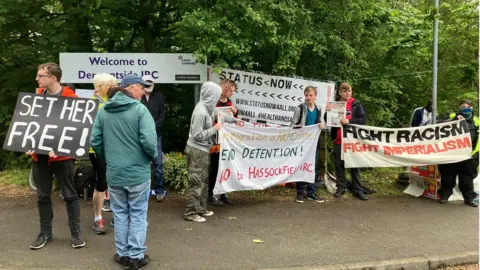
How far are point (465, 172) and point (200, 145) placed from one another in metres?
4.52

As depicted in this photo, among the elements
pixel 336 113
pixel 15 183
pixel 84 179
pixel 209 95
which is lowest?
pixel 15 183

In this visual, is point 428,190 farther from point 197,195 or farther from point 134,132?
point 134,132

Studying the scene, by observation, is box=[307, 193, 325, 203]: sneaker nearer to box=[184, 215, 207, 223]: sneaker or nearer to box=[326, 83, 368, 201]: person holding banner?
box=[326, 83, 368, 201]: person holding banner

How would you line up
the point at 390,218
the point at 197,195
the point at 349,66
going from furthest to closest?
the point at 349,66 < the point at 390,218 < the point at 197,195

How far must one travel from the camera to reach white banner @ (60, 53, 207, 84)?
7.12 meters

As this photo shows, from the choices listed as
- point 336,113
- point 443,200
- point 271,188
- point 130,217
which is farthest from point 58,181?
point 443,200

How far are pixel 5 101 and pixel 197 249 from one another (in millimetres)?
5742

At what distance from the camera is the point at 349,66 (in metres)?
8.11

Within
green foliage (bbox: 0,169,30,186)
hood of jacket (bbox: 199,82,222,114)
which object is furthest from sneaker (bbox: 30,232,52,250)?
green foliage (bbox: 0,169,30,186)

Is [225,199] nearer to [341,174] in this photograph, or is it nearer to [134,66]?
[341,174]

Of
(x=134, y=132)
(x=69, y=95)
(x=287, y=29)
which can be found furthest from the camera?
(x=287, y=29)

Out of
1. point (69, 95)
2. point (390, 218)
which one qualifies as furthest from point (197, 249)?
point (390, 218)

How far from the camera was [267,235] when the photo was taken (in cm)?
524

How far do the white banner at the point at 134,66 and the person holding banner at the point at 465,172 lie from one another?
4.43 metres
